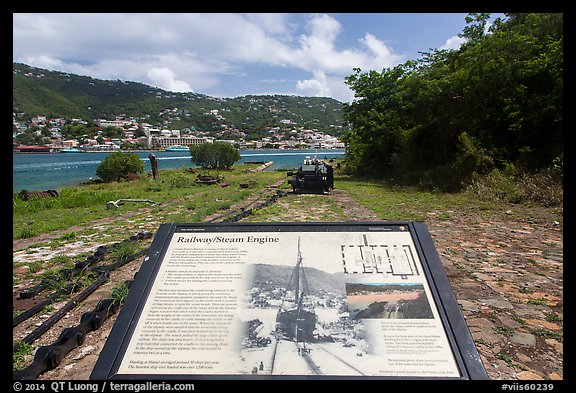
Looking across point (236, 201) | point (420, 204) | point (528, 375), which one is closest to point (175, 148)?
point (236, 201)

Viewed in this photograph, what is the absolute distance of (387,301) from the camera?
238cm

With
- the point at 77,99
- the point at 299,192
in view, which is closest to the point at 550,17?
the point at 299,192

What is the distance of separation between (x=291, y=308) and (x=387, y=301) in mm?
617

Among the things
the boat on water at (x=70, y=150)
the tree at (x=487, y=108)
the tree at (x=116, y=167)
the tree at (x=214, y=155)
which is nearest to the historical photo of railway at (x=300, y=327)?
the tree at (x=487, y=108)

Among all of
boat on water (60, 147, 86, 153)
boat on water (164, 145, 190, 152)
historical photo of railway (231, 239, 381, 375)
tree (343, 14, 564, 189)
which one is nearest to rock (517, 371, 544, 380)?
historical photo of railway (231, 239, 381, 375)

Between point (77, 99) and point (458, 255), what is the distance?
462ft

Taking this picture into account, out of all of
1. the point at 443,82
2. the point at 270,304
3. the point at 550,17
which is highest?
the point at 550,17

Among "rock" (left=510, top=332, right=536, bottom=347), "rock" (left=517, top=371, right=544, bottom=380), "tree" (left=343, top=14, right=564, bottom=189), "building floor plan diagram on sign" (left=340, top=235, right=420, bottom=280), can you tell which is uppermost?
"tree" (left=343, top=14, right=564, bottom=189)

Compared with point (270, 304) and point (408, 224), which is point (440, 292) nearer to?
point (408, 224)

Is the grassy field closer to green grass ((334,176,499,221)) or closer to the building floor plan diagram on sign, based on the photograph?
green grass ((334,176,499,221))

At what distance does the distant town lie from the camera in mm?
102500

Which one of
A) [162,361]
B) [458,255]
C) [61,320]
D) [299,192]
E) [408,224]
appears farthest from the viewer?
[299,192]

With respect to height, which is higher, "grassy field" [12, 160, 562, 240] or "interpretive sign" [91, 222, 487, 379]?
"interpretive sign" [91, 222, 487, 379]
